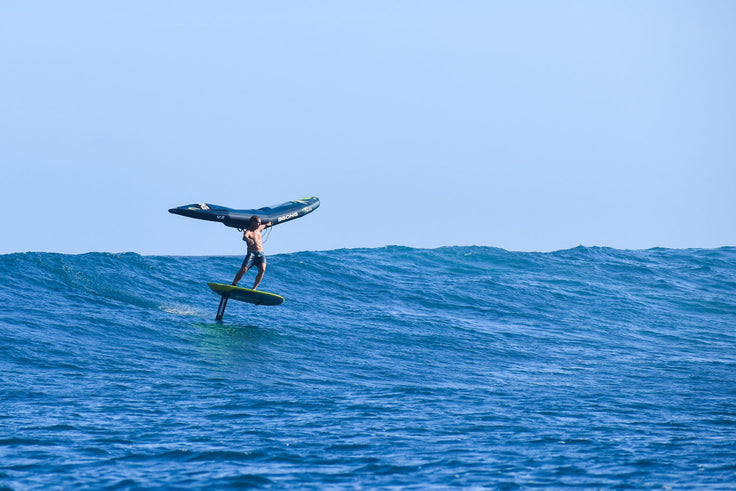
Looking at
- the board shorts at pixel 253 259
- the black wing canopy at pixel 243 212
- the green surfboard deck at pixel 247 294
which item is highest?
the black wing canopy at pixel 243 212

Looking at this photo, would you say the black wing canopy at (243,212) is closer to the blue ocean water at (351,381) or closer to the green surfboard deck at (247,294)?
the green surfboard deck at (247,294)

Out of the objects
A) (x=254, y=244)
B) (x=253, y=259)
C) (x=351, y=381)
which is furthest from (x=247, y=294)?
(x=351, y=381)

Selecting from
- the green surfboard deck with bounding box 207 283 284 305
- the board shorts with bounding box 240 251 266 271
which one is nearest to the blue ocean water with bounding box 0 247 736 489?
the green surfboard deck with bounding box 207 283 284 305

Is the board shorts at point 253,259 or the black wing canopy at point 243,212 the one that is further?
the board shorts at point 253,259

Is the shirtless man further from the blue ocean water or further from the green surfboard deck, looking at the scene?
the blue ocean water

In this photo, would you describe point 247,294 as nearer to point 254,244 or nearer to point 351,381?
point 254,244

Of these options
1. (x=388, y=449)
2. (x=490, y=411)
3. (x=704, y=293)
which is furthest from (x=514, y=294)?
(x=388, y=449)

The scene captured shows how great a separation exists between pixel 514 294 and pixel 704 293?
377 inches

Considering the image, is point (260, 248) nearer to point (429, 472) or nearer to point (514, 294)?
point (429, 472)

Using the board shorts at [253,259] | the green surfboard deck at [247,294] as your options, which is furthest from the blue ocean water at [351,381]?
the board shorts at [253,259]

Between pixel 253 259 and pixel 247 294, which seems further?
pixel 247 294

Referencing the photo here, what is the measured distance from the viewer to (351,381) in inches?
576

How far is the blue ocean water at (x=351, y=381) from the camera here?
9.37 meters

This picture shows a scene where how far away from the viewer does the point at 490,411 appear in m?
12.4
